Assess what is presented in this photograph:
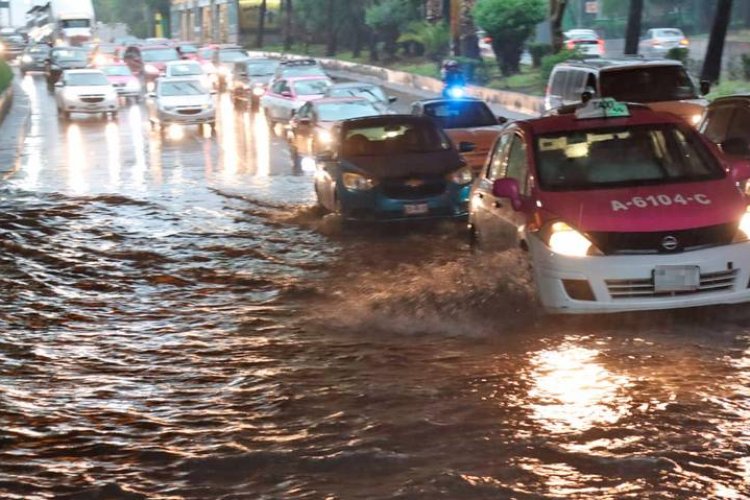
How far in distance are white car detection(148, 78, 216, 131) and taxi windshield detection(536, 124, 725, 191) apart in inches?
1014

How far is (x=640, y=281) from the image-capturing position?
9.30m

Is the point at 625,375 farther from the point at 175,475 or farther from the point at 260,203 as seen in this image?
the point at 260,203

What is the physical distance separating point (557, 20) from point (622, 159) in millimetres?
30651

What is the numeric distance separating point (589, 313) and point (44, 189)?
46.2ft

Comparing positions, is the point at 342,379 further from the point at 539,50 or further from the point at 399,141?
the point at 539,50

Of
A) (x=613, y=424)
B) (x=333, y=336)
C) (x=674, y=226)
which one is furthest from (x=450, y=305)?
(x=613, y=424)

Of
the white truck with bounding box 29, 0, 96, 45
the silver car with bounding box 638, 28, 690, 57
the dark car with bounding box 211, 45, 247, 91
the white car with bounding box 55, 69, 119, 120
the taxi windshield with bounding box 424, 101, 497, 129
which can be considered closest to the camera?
the taxi windshield with bounding box 424, 101, 497, 129

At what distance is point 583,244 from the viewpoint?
9.45 metres

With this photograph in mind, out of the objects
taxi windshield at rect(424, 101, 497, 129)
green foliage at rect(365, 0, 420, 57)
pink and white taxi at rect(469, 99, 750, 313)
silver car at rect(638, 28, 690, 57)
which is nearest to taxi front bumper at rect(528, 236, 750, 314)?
pink and white taxi at rect(469, 99, 750, 313)

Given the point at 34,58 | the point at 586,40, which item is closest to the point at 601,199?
the point at 586,40

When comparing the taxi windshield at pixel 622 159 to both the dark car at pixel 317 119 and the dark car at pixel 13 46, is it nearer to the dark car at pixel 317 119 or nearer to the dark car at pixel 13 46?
the dark car at pixel 317 119

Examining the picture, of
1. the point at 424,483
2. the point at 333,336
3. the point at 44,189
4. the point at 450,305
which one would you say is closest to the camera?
the point at 424,483

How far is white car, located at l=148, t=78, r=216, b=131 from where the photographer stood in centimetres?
3547

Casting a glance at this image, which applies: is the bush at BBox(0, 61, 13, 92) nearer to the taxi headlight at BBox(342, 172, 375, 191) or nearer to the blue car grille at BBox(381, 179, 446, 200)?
the taxi headlight at BBox(342, 172, 375, 191)
